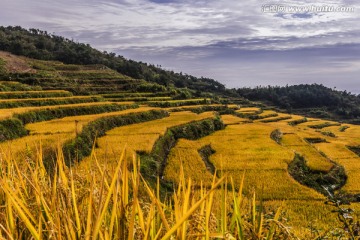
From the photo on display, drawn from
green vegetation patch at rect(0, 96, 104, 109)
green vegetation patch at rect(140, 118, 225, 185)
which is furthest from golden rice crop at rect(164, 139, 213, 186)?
green vegetation patch at rect(0, 96, 104, 109)

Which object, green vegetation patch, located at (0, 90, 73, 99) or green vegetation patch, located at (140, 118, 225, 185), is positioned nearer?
green vegetation patch, located at (140, 118, 225, 185)

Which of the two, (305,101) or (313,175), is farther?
(305,101)

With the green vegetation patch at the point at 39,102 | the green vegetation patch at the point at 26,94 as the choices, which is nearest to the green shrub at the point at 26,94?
the green vegetation patch at the point at 26,94

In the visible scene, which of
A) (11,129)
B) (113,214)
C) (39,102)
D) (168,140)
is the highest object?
(113,214)

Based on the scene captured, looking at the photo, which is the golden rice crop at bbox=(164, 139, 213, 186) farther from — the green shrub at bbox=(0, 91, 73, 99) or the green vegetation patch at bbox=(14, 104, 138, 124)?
the green shrub at bbox=(0, 91, 73, 99)

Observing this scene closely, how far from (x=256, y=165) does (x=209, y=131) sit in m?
9.83

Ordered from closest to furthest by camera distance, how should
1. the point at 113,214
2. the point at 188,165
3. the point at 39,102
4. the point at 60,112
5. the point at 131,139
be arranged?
the point at 113,214 < the point at 188,165 < the point at 131,139 < the point at 60,112 < the point at 39,102

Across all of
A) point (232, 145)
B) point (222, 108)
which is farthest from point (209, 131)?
point (222, 108)

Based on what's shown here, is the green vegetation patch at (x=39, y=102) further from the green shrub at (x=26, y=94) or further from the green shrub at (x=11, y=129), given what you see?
the green shrub at (x=11, y=129)

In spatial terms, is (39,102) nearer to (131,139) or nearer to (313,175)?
(131,139)

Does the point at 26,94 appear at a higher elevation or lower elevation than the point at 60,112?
higher

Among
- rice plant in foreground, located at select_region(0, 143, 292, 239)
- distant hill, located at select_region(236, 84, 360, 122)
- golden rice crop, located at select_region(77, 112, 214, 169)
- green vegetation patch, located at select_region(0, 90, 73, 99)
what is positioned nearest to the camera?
rice plant in foreground, located at select_region(0, 143, 292, 239)

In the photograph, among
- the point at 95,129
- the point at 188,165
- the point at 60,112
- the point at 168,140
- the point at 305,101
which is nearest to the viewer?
the point at 188,165

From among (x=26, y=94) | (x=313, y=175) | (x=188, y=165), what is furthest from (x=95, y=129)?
(x=313, y=175)
